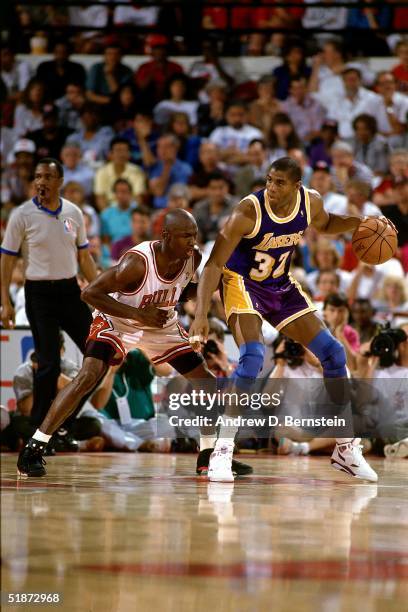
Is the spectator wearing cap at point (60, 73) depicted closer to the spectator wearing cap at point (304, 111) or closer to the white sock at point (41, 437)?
the spectator wearing cap at point (304, 111)

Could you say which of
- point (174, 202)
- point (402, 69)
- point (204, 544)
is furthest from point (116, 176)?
point (204, 544)

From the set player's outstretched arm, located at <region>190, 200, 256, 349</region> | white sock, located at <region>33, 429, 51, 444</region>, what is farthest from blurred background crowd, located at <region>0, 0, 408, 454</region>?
white sock, located at <region>33, 429, 51, 444</region>

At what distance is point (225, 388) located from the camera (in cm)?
646

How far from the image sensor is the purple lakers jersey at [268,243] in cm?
629

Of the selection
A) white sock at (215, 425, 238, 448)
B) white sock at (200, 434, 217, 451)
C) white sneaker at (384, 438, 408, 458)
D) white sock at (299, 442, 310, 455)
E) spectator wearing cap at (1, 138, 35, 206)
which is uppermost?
spectator wearing cap at (1, 138, 35, 206)

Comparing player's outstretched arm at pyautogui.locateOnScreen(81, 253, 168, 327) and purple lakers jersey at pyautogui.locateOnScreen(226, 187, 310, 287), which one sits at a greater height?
purple lakers jersey at pyautogui.locateOnScreen(226, 187, 310, 287)

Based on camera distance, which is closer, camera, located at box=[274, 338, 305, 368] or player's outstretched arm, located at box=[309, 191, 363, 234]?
player's outstretched arm, located at box=[309, 191, 363, 234]

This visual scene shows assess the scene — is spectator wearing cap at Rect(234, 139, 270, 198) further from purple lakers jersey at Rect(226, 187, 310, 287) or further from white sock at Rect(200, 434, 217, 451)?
white sock at Rect(200, 434, 217, 451)

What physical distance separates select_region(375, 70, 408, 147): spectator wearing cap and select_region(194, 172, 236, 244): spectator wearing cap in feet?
8.34

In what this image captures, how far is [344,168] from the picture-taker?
11.8 m

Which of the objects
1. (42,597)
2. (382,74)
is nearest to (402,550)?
(42,597)

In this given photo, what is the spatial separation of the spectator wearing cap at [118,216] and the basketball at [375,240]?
17.7ft

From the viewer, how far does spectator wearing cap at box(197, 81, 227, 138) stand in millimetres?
13000

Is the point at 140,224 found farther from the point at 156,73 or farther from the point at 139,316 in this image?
the point at 139,316
